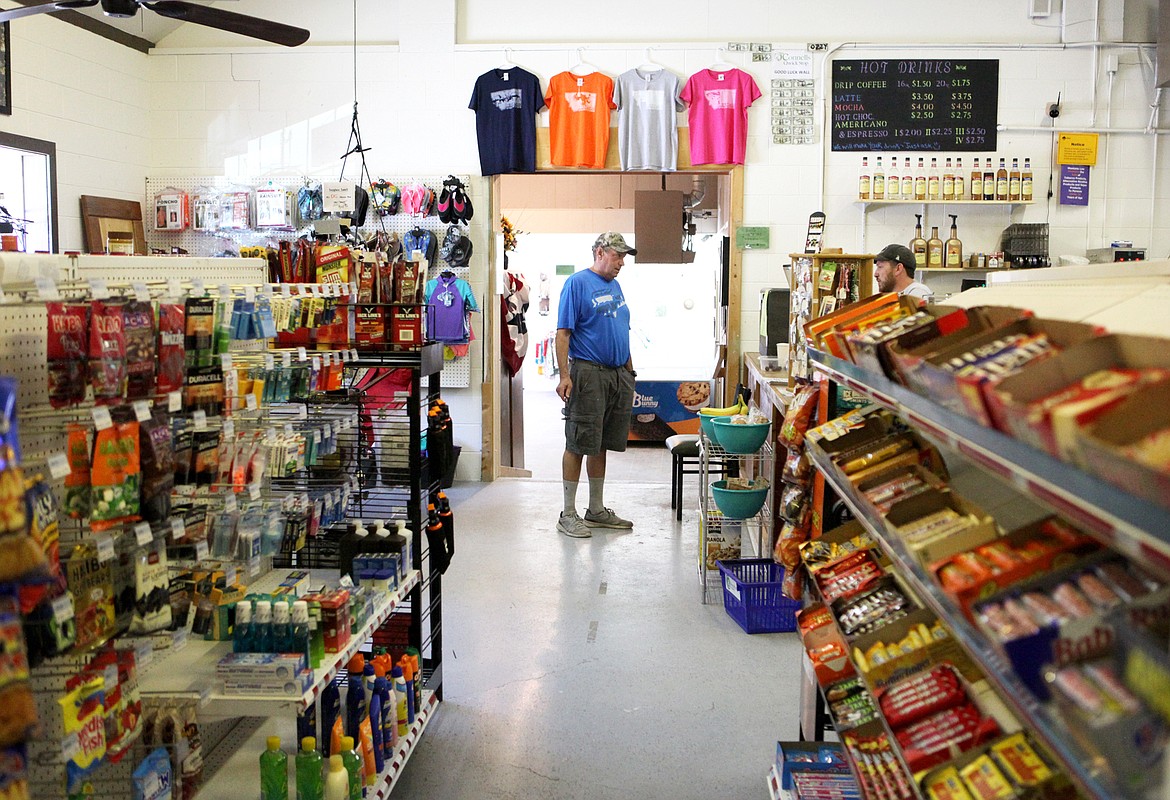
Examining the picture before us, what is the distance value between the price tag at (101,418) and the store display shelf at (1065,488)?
1.62 metres

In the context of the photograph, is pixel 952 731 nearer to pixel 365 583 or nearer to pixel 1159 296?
pixel 1159 296

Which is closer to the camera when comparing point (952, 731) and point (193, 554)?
point (952, 731)

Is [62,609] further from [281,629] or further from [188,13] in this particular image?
[188,13]

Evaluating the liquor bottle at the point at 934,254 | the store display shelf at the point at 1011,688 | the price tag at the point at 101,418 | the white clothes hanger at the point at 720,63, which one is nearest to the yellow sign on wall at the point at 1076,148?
the liquor bottle at the point at 934,254

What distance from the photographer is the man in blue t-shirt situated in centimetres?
626

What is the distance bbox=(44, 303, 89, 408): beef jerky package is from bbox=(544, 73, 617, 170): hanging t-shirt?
5.98 meters

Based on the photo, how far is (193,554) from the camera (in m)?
2.63

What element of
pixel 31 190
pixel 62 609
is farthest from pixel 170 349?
pixel 31 190

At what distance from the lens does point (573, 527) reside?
6.45m

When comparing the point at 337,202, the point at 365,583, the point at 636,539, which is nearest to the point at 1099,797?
the point at 365,583

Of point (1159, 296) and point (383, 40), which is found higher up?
point (383, 40)

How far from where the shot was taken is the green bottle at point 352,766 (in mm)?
2795

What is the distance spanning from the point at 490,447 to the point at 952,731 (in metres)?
6.50

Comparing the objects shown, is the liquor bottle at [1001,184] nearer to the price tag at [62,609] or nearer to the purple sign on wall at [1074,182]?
the purple sign on wall at [1074,182]
